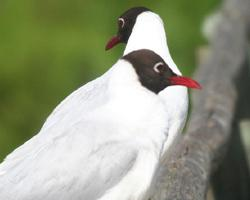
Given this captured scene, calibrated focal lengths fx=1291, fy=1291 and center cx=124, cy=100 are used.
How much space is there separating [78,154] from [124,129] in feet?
0.73

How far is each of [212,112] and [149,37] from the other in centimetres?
59

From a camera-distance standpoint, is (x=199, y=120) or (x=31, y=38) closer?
(x=199, y=120)

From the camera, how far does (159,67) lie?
557 centimetres

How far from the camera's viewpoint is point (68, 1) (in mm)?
12430

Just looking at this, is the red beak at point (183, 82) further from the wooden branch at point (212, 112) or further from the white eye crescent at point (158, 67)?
the wooden branch at point (212, 112)

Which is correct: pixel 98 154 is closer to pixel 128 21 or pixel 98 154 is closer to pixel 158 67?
pixel 158 67

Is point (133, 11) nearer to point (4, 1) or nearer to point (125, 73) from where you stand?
point (125, 73)

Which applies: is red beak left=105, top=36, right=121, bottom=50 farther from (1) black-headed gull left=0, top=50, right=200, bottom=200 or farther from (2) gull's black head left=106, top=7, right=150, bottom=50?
(1) black-headed gull left=0, top=50, right=200, bottom=200

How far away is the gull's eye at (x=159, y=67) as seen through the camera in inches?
218

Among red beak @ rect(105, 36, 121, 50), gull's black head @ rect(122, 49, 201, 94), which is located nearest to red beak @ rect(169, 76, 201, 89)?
gull's black head @ rect(122, 49, 201, 94)

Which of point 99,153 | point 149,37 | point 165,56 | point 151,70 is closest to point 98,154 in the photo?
point 99,153

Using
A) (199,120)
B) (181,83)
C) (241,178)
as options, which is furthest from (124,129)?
(241,178)

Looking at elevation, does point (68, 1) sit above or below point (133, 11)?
below

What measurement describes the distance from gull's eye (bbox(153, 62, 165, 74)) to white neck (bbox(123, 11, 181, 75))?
2.13ft
